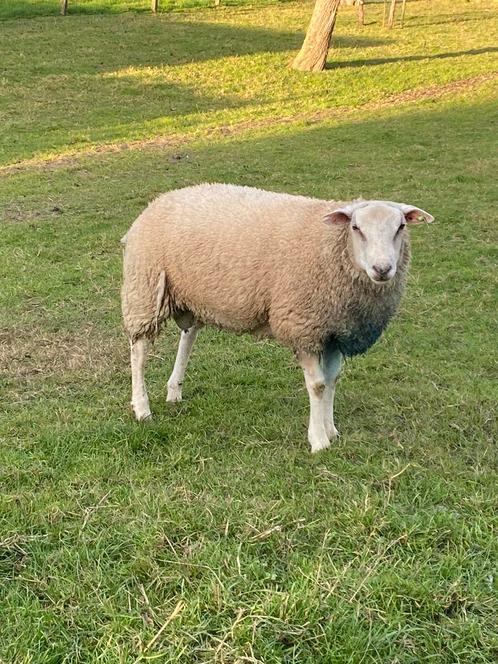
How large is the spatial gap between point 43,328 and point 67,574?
10.1 ft

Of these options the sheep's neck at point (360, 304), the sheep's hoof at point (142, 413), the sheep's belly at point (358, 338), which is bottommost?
the sheep's hoof at point (142, 413)

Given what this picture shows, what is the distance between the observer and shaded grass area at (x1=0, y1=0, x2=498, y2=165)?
1331 centimetres

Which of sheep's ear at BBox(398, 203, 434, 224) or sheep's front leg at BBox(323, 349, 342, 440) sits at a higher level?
sheep's ear at BBox(398, 203, 434, 224)

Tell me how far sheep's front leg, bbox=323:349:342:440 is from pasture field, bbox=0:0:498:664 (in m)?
0.08

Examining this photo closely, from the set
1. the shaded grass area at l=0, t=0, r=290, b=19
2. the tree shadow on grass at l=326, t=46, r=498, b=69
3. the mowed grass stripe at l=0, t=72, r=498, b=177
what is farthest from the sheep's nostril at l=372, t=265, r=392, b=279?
the shaded grass area at l=0, t=0, r=290, b=19

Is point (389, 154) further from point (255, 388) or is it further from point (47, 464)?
point (47, 464)

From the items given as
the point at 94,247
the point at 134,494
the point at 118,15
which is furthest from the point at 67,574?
the point at 118,15

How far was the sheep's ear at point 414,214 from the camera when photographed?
11.2 feet

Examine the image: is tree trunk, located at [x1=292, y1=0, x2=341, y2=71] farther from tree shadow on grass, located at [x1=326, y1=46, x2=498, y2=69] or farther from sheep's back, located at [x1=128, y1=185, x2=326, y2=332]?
sheep's back, located at [x1=128, y1=185, x2=326, y2=332]

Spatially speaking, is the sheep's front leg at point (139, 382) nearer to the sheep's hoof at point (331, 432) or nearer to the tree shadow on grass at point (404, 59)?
the sheep's hoof at point (331, 432)

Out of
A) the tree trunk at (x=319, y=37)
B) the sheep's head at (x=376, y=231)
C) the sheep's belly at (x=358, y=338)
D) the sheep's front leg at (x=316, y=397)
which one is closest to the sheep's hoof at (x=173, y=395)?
the sheep's front leg at (x=316, y=397)

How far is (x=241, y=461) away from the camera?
11.4ft

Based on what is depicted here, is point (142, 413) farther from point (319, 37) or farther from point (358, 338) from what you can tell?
point (319, 37)

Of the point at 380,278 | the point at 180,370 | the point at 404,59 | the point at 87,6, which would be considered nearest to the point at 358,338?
the point at 380,278
